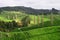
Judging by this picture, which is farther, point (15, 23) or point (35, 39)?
point (15, 23)

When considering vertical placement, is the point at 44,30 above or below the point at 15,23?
above

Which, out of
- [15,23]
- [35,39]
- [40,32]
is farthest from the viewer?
[15,23]

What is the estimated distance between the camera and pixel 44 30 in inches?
4146

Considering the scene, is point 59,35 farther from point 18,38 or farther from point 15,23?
point 15,23

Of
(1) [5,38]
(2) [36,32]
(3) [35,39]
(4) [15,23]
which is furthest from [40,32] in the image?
(4) [15,23]

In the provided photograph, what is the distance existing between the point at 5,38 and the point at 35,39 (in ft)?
44.2

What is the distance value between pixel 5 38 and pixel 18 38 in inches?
228

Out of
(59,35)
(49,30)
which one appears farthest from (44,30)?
(59,35)

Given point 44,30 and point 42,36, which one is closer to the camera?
point 42,36

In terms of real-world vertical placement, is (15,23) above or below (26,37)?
below

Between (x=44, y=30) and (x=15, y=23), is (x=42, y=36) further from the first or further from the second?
(x=15, y=23)

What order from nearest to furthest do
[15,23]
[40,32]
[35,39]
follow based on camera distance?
[35,39], [40,32], [15,23]

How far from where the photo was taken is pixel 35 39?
95.6m

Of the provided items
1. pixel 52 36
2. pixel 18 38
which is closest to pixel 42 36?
pixel 52 36
